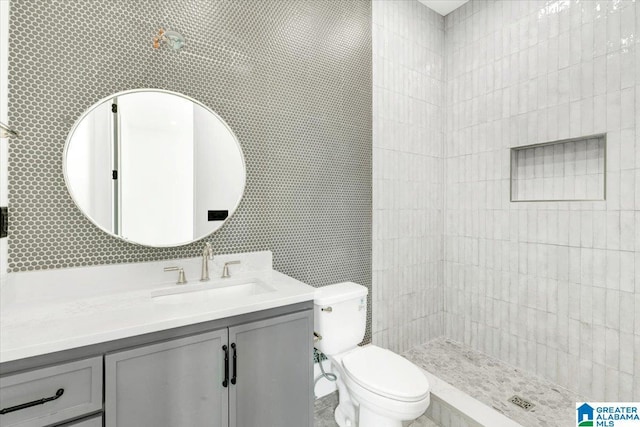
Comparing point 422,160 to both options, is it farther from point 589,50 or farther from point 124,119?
point 124,119

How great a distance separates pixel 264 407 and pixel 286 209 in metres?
1.06

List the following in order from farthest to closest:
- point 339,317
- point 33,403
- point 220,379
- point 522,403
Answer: point 522,403
point 339,317
point 220,379
point 33,403

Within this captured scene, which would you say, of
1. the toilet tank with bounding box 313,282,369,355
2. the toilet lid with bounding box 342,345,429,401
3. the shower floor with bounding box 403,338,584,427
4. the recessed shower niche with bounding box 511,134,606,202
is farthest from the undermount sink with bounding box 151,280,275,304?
the recessed shower niche with bounding box 511,134,606,202

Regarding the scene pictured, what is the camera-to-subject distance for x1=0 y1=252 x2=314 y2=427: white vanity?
2.77 feet

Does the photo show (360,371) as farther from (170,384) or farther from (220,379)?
(170,384)

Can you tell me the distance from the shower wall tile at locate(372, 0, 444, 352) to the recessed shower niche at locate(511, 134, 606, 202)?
637mm

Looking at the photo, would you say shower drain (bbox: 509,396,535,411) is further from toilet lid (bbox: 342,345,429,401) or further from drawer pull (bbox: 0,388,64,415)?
drawer pull (bbox: 0,388,64,415)

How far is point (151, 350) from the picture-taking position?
981 mm

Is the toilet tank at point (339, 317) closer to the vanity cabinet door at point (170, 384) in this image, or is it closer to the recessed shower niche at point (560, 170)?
the vanity cabinet door at point (170, 384)

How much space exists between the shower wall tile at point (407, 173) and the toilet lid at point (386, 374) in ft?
2.11

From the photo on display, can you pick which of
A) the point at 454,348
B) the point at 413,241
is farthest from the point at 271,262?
the point at 454,348

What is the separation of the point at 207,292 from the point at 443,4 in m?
3.03

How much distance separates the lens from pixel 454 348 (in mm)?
2533

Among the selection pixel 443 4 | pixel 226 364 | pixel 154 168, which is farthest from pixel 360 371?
pixel 443 4
